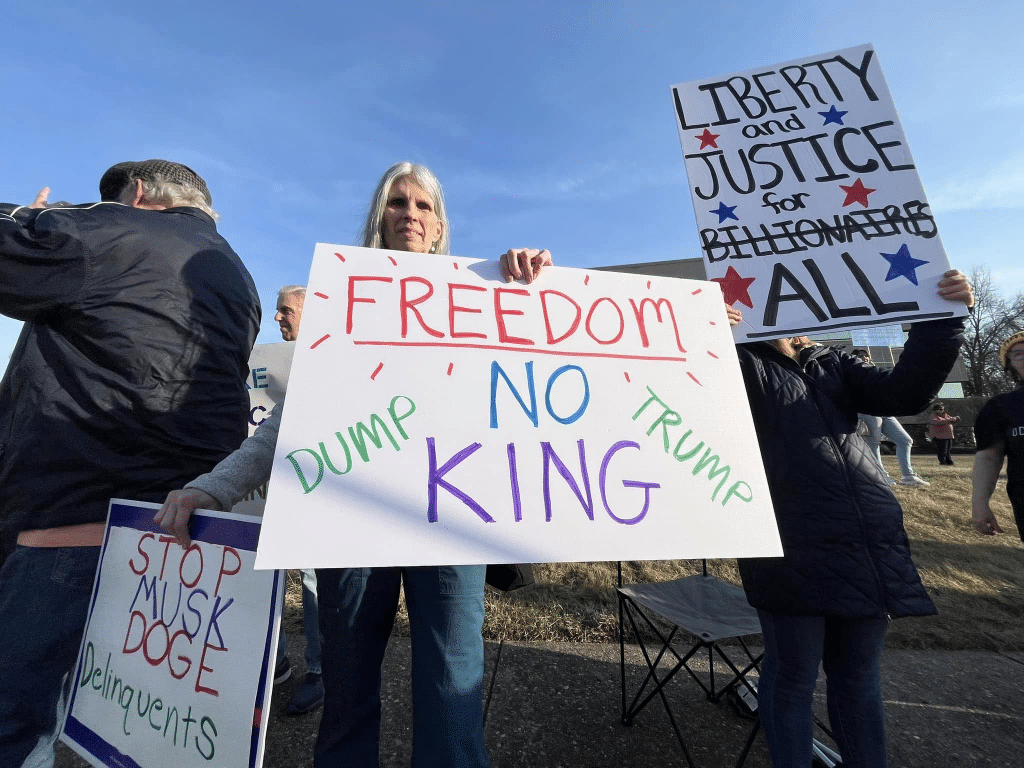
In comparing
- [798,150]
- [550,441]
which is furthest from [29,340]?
[798,150]

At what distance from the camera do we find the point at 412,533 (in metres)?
0.92

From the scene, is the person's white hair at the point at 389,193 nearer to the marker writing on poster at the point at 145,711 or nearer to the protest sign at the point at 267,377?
the marker writing on poster at the point at 145,711

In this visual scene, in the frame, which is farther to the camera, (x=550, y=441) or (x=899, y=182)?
(x=899, y=182)

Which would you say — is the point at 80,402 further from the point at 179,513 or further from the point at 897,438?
the point at 897,438

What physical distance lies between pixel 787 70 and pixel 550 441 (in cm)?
171

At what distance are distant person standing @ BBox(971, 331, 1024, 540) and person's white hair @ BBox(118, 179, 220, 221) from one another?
328 cm

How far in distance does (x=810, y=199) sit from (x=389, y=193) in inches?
53.6

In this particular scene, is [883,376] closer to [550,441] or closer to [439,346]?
[550,441]

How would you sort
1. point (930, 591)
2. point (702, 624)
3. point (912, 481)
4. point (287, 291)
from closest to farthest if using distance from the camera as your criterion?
1. point (702, 624)
2. point (287, 291)
3. point (930, 591)
4. point (912, 481)

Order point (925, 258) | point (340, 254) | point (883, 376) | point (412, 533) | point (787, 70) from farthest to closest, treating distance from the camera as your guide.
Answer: point (787, 70)
point (883, 376)
point (925, 258)
point (340, 254)
point (412, 533)

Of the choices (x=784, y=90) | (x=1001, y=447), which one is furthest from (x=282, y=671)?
(x=1001, y=447)

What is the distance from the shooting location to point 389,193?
155 cm

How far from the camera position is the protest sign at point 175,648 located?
89 cm

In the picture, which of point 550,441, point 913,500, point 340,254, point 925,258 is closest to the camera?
point 550,441
